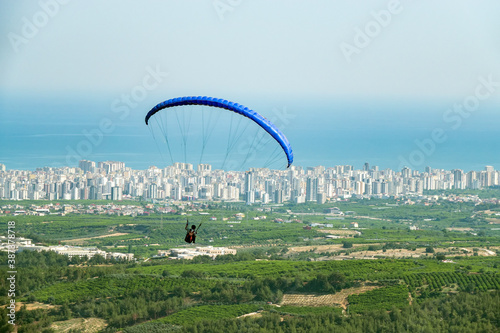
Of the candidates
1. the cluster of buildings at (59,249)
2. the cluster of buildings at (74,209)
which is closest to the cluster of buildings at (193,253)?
the cluster of buildings at (59,249)

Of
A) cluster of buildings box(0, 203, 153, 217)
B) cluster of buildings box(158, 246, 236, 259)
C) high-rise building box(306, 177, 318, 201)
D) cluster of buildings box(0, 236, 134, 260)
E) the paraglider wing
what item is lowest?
cluster of buildings box(158, 246, 236, 259)

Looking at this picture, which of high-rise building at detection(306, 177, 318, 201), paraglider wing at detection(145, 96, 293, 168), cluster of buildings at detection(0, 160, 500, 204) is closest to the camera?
paraglider wing at detection(145, 96, 293, 168)

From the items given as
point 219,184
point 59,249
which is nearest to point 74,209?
point 219,184

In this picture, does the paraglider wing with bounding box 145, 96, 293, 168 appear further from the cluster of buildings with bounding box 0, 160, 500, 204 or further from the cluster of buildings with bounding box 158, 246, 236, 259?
the cluster of buildings with bounding box 0, 160, 500, 204

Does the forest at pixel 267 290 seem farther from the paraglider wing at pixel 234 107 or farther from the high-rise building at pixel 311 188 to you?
the high-rise building at pixel 311 188

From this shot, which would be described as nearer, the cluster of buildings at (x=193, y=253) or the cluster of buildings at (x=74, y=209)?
the cluster of buildings at (x=193, y=253)

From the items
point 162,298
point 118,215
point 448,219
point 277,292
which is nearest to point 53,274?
point 162,298

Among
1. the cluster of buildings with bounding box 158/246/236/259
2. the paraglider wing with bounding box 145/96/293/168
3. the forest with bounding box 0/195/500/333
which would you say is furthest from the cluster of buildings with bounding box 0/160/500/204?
the paraglider wing with bounding box 145/96/293/168

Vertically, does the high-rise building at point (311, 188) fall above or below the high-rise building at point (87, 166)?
below

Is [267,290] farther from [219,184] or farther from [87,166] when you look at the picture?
[87,166]
